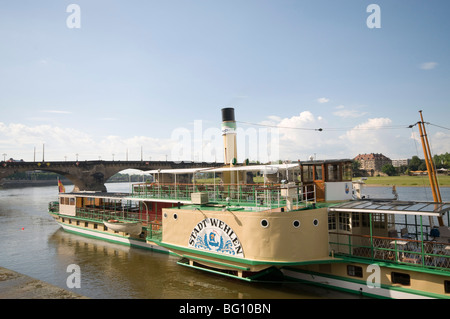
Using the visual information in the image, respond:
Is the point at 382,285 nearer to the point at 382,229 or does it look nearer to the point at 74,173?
the point at 382,229

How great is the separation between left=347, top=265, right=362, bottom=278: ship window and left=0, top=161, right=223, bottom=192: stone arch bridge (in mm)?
57783

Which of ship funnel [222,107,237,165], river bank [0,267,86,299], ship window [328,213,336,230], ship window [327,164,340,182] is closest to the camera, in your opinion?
river bank [0,267,86,299]

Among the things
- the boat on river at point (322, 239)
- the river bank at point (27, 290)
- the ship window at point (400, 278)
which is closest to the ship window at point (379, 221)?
the boat on river at point (322, 239)

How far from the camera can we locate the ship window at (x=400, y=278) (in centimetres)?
1120

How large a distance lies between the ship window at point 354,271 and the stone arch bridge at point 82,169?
57.8 meters

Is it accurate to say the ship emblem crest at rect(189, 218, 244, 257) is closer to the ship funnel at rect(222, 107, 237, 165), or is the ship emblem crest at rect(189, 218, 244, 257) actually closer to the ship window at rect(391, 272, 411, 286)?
the ship window at rect(391, 272, 411, 286)

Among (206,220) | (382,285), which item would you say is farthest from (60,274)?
(382,285)

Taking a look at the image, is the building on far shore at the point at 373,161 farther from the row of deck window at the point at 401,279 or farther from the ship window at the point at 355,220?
the row of deck window at the point at 401,279

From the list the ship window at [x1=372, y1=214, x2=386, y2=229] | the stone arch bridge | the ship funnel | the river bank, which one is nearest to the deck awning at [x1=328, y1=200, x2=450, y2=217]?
the ship window at [x1=372, y1=214, x2=386, y2=229]

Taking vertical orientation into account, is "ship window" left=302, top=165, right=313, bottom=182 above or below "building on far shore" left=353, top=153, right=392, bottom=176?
below

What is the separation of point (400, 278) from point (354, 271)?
1.71 meters

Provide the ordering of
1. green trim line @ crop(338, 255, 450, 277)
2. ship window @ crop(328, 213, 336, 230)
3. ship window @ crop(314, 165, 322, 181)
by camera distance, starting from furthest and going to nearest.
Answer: ship window @ crop(314, 165, 322, 181) → ship window @ crop(328, 213, 336, 230) → green trim line @ crop(338, 255, 450, 277)

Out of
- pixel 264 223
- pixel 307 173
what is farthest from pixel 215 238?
pixel 307 173

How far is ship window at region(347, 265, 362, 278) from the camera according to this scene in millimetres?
12294
